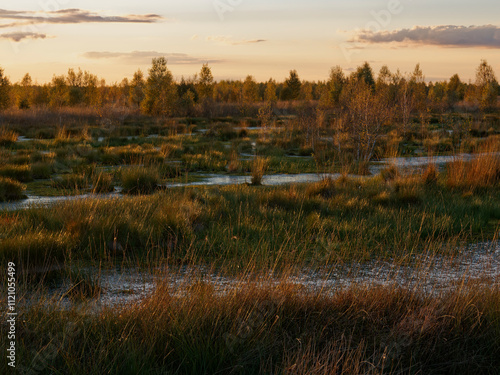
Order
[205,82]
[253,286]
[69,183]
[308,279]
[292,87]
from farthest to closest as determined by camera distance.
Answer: [292,87] → [205,82] → [69,183] → [308,279] → [253,286]

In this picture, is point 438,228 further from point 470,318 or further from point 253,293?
point 253,293

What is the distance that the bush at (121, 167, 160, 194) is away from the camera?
10.1m

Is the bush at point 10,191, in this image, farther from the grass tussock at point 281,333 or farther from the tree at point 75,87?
the tree at point 75,87

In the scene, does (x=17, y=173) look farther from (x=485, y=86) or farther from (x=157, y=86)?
(x=485, y=86)

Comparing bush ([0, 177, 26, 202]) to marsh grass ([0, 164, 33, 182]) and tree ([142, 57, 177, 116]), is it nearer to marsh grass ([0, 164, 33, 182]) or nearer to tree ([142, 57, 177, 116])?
marsh grass ([0, 164, 33, 182])

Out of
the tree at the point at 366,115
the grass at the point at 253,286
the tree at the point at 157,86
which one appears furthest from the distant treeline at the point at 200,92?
the grass at the point at 253,286

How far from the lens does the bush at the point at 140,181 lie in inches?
396

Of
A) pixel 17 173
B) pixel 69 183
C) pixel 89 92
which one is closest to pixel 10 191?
pixel 69 183

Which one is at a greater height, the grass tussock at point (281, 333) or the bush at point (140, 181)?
the bush at point (140, 181)

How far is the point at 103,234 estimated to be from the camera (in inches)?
245

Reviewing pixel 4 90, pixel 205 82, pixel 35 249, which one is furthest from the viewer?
pixel 205 82

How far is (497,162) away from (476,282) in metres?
7.66

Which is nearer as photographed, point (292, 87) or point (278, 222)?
point (278, 222)

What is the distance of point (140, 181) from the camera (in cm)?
1021
